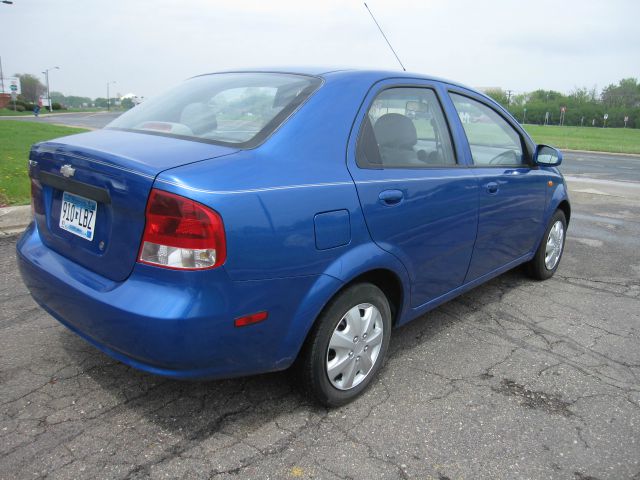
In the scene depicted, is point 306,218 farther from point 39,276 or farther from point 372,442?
point 39,276

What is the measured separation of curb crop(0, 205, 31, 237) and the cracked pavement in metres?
2.20

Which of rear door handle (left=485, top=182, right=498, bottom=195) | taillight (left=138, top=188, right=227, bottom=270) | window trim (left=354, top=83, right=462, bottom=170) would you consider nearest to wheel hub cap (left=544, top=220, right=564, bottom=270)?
rear door handle (left=485, top=182, right=498, bottom=195)

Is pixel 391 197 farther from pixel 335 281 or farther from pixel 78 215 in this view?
pixel 78 215

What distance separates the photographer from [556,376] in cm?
310

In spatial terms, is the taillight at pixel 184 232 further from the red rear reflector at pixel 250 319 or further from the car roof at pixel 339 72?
Result: the car roof at pixel 339 72

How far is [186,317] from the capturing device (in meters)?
2.00

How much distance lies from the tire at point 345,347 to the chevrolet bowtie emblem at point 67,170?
1.27 meters

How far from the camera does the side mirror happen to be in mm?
4117

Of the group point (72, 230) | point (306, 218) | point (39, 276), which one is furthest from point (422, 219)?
point (39, 276)

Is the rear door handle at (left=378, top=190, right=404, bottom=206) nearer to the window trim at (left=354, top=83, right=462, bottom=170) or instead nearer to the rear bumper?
the window trim at (left=354, top=83, right=462, bottom=170)

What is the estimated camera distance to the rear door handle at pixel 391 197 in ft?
8.59

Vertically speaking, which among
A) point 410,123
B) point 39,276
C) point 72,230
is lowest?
point 39,276

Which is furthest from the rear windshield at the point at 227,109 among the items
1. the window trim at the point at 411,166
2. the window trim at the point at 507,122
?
the window trim at the point at 507,122

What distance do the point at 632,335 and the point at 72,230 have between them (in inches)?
142
